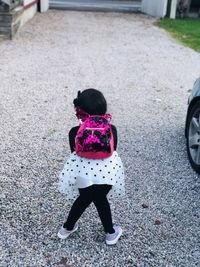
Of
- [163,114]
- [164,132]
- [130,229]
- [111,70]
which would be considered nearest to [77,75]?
[111,70]

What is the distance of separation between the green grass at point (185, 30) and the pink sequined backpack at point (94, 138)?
Answer: 29.2 feet

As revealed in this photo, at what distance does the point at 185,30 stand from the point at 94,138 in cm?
1223

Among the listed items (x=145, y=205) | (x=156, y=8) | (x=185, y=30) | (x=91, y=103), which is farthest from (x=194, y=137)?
(x=156, y=8)

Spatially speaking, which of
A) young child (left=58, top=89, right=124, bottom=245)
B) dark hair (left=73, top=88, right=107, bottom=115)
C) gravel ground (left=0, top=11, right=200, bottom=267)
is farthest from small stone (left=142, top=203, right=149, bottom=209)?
dark hair (left=73, top=88, right=107, bottom=115)

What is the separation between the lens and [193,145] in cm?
455

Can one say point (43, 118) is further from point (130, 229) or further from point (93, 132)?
point (93, 132)

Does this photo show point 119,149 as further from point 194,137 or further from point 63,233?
point 63,233

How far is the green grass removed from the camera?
476 inches

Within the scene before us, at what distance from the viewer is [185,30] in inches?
555

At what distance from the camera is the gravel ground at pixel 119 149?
3170mm

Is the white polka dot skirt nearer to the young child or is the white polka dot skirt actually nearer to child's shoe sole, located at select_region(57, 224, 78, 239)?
the young child

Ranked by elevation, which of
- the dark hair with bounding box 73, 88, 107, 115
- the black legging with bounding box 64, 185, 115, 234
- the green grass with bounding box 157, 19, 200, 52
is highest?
the dark hair with bounding box 73, 88, 107, 115

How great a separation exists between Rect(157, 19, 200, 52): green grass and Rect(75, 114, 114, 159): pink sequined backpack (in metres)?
8.91

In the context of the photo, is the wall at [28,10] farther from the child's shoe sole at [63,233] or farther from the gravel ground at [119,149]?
the child's shoe sole at [63,233]
